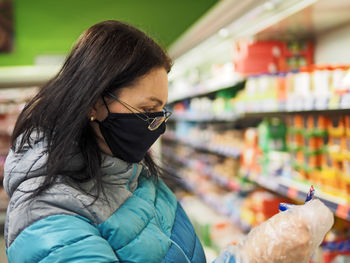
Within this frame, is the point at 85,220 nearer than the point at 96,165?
Yes

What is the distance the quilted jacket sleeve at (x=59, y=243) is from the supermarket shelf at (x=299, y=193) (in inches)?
55.0

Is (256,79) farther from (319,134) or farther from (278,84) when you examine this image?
(319,134)

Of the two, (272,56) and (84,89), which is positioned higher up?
(272,56)

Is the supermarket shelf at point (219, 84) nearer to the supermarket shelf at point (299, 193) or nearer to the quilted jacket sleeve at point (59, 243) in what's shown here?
the supermarket shelf at point (299, 193)

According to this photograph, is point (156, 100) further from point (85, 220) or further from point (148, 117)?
point (85, 220)

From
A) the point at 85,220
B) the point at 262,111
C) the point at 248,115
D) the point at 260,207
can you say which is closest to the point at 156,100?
the point at 85,220

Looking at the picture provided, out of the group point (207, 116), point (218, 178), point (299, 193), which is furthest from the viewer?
point (207, 116)

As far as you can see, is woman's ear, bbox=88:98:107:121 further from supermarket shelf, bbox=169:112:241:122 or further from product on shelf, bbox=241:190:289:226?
supermarket shelf, bbox=169:112:241:122

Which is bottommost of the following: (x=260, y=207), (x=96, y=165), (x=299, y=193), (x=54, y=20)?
(x=260, y=207)

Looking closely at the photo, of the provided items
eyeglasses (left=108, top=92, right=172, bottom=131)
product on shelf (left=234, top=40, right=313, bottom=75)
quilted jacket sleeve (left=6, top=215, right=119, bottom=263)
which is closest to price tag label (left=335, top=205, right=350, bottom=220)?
eyeglasses (left=108, top=92, right=172, bottom=131)

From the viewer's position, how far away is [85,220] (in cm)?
107

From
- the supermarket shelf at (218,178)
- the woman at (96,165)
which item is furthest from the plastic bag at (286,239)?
the supermarket shelf at (218,178)

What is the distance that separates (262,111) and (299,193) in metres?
0.86

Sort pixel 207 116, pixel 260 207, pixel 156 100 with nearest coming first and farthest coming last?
1. pixel 156 100
2. pixel 260 207
3. pixel 207 116
